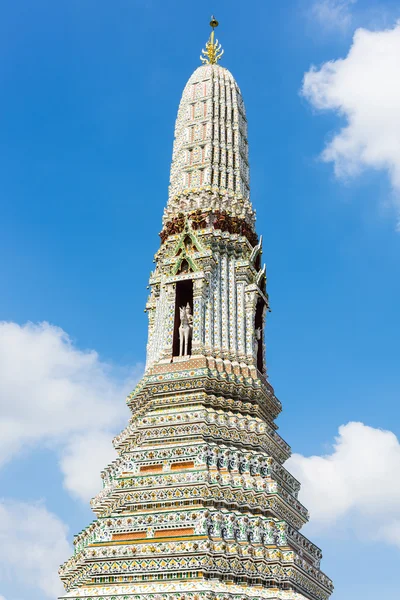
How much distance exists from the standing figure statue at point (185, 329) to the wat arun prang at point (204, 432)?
0.05 m

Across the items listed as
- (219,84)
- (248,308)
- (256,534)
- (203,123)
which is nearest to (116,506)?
(256,534)

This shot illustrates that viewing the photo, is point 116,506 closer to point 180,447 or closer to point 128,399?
point 180,447

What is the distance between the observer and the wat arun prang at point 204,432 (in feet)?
70.7

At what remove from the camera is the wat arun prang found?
70.7 ft

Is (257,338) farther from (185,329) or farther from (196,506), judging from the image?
(196,506)

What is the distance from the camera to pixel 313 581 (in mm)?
23828

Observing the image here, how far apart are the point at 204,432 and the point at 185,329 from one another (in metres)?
4.85

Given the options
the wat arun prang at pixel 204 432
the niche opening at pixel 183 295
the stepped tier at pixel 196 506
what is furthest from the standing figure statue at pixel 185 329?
the stepped tier at pixel 196 506

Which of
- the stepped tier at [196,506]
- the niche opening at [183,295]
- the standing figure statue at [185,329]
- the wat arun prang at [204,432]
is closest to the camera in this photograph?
the stepped tier at [196,506]

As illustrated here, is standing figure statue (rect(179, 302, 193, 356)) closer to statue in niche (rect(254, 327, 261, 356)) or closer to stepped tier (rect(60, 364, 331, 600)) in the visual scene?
stepped tier (rect(60, 364, 331, 600))

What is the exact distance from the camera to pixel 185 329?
2853 cm

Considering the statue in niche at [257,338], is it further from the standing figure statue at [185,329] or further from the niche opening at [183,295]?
the niche opening at [183,295]

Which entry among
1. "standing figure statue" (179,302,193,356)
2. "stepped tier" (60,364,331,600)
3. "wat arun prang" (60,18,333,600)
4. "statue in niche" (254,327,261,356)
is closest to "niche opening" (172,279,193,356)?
"wat arun prang" (60,18,333,600)

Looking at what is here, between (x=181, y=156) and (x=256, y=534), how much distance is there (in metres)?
16.5
